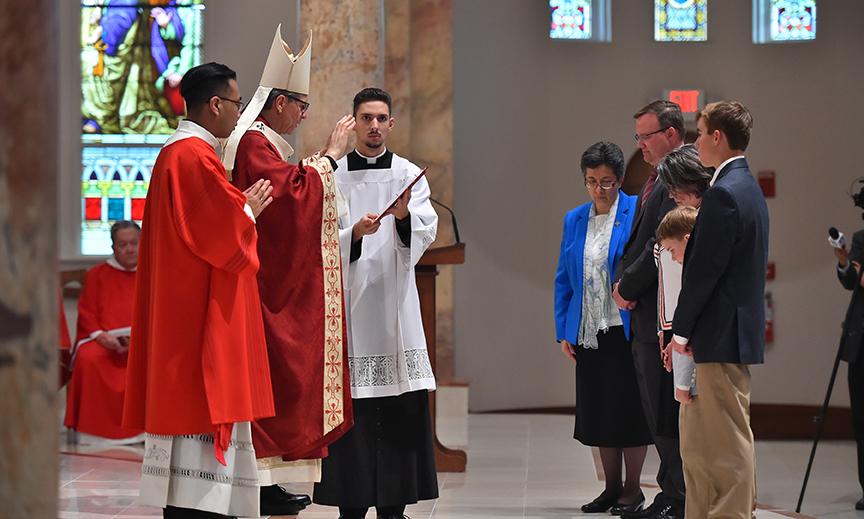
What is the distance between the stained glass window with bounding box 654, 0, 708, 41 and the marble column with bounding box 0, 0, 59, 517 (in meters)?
10.7

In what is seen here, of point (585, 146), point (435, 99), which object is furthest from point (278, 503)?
point (585, 146)

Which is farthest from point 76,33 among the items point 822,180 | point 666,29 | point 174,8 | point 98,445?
point 822,180

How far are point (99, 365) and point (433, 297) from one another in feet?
10.8

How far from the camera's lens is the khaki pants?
3779 millimetres

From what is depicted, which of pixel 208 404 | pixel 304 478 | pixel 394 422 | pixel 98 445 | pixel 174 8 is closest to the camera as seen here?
pixel 208 404

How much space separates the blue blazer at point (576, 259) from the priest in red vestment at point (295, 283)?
54.6 inches

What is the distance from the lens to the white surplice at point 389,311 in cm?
478

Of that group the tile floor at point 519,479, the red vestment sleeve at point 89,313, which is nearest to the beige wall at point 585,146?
the tile floor at point 519,479

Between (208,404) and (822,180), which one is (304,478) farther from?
(822,180)

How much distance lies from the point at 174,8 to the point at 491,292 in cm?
393

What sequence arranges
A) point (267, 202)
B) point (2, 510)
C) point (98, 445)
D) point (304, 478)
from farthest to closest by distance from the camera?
point (98, 445) → point (304, 478) → point (267, 202) → point (2, 510)

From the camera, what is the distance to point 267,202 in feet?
13.3

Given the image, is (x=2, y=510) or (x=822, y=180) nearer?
(x=2, y=510)

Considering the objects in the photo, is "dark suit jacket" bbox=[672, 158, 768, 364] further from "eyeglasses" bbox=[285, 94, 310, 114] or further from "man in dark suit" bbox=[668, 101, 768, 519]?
"eyeglasses" bbox=[285, 94, 310, 114]
